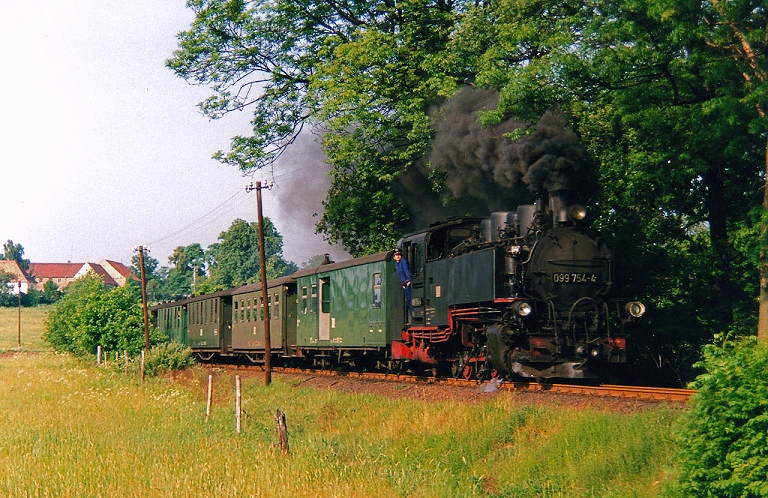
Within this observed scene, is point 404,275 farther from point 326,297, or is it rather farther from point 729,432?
point 729,432

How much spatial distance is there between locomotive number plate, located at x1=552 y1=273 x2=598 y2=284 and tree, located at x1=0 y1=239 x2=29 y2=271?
16886 cm

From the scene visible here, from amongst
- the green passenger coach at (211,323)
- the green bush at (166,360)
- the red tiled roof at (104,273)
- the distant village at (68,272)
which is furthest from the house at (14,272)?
the green bush at (166,360)

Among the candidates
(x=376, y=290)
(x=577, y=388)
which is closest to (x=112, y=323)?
(x=376, y=290)

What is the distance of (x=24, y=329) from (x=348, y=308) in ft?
292

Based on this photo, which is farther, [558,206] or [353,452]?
[558,206]

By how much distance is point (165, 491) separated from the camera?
10398 mm

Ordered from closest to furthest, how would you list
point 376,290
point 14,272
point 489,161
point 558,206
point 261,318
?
point 558,206 < point 489,161 < point 376,290 < point 261,318 < point 14,272

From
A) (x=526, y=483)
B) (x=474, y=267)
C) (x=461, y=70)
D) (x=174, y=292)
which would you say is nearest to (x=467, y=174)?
(x=461, y=70)

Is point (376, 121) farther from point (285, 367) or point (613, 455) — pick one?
point (613, 455)

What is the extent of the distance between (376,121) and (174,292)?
115328 mm

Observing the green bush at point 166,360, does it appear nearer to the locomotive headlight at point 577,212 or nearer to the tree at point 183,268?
the locomotive headlight at point 577,212

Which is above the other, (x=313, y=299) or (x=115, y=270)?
(x=115, y=270)

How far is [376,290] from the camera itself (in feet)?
71.6

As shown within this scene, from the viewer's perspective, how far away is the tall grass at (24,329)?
77.9 m
